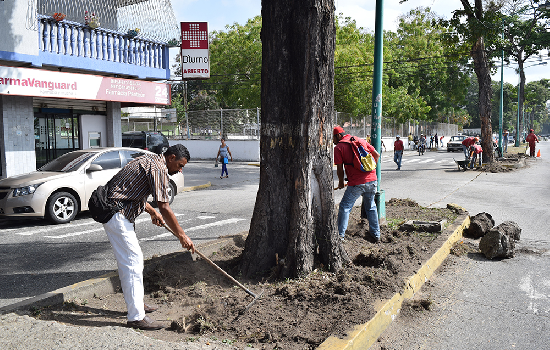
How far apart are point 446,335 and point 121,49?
15189 mm

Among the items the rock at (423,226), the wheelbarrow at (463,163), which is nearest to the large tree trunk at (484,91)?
the wheelbarrow at (463,163)

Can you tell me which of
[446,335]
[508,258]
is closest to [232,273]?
[446,335]

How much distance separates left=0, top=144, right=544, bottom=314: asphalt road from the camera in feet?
18.4

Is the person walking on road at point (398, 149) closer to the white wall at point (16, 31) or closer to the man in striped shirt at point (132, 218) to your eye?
the white wall at point (16, 31)

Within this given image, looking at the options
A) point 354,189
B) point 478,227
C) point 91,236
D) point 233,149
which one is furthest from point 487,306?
point 233,149

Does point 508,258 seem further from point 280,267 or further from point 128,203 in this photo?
point 128,203

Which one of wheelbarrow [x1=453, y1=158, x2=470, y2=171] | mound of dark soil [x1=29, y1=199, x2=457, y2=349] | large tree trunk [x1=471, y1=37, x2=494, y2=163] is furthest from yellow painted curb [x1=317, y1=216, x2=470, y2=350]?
large tree trunk [x1=471, y1=37, x2=494, y2=163]

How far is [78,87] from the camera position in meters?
14.2

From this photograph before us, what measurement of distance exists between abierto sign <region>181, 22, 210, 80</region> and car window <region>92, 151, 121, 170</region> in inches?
453

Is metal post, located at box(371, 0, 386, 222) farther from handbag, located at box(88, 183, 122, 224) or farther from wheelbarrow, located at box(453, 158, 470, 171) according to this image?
wheelbarrow, located at box(453, 158, 470, 171)

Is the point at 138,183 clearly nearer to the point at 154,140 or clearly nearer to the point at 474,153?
the point at 154,140

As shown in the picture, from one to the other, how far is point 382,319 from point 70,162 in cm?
804

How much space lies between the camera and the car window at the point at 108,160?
9.95 meters

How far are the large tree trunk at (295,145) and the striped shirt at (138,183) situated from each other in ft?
4.87
